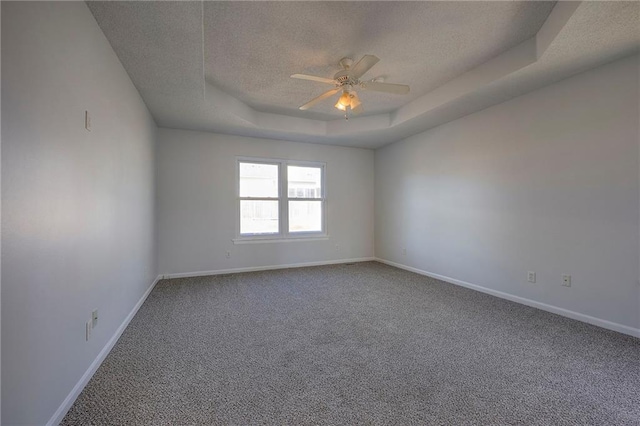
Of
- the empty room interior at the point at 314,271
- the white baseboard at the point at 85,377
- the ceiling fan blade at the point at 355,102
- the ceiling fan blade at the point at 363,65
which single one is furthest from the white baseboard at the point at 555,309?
the white baseboard at the point at 85,377

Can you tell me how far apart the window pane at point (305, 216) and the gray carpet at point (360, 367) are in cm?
223

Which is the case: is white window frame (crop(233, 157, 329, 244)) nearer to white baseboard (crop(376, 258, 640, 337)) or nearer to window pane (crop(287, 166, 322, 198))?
window pane (crop(287, 166, 322, 198))

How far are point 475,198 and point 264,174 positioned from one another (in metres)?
3.44

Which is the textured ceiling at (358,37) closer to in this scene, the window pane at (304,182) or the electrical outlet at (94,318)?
the window pane at (304,182)

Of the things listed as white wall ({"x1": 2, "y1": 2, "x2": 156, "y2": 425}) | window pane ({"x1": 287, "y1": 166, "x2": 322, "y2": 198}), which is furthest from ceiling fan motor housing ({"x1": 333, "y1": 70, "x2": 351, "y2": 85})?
window pane ({"x1": 287, "y1": 166, "x2": 322, "y2": 198})

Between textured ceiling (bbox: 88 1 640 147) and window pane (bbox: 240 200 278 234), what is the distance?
1.66 m

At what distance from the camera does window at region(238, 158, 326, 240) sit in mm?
5023

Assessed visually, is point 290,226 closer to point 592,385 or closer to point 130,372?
point 130,372

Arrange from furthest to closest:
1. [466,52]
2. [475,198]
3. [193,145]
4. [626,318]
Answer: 1. [193,145]
2. [475,198]
3. [466,52]
4. [626,318]

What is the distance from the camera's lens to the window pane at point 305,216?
5393mm

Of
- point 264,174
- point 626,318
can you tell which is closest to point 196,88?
point 264,174

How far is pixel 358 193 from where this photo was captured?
5.89 meters

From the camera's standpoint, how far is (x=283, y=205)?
5258 millimetres

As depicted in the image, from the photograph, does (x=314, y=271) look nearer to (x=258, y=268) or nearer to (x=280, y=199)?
(x=258, y=268)
